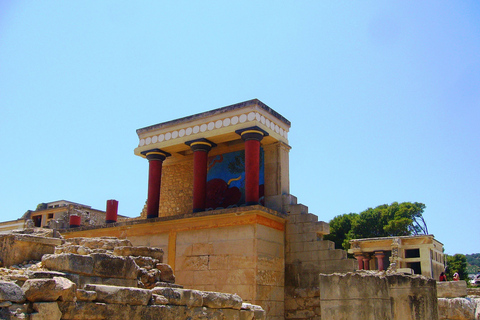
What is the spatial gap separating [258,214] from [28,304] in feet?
27.6

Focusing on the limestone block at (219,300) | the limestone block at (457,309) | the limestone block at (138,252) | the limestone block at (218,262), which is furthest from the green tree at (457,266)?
the limestone block at (219,300)

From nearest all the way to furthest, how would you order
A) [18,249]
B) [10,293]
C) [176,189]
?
[10,293] < [18,249] < [176,189]

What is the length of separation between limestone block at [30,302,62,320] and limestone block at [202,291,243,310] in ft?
7.24

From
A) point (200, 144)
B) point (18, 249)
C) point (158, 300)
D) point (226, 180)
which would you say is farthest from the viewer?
point (226, 180)

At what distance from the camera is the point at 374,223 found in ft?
145

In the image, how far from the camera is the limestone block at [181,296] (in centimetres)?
545

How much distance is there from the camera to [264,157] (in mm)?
14695

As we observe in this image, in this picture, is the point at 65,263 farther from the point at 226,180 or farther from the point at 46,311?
the point at 226,180

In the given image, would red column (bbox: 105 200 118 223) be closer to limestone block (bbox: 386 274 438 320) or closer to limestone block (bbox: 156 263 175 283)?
limestone block (bbox: 156 263 175 283)

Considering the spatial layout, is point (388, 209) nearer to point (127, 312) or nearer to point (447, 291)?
point (447, 291)

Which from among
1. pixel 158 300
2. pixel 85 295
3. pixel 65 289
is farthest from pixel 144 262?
pixel 65 289

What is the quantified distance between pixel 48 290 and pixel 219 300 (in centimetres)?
263

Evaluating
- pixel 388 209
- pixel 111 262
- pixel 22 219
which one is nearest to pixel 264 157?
pixel 111 262

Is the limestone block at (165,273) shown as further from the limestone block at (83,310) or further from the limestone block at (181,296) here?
the limestone block at (83,310)
